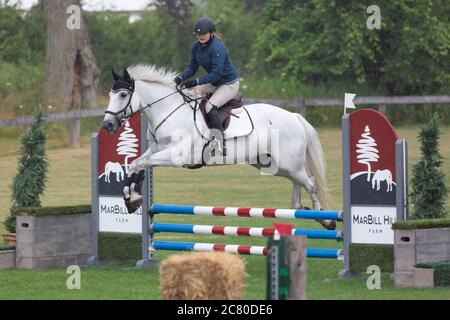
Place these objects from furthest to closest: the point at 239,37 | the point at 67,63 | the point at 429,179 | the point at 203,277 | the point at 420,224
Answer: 1. the point at 239,37
2. the point at 67,63
3. the point at 429,179
4. the point at 420,224
5. the point at 203,277

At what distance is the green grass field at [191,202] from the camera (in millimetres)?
9492

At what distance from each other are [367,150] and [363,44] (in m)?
21.1

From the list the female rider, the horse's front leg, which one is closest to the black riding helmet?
the female rider

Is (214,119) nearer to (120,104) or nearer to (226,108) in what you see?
(226,108)

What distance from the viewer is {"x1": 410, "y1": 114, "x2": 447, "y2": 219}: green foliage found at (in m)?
10.2

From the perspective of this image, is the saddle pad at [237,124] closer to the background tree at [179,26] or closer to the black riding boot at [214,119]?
the black riding boot at [214,119]

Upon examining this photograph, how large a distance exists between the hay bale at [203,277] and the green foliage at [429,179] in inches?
138

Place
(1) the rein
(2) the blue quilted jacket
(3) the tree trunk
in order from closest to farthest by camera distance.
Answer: (1) the rein < (2) the blue quilted jacket < (3) the tree trunk

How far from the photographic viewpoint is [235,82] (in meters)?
11.5

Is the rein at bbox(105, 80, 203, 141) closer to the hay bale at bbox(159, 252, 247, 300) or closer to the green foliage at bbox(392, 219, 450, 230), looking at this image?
the green foliage at bbox(392, 219, 450, 230)

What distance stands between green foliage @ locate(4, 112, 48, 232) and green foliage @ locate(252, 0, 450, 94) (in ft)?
63.7

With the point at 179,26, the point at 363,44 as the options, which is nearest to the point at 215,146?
the point at 363,44

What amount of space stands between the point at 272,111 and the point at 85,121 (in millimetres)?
15752

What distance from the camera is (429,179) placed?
1016 centimetres
